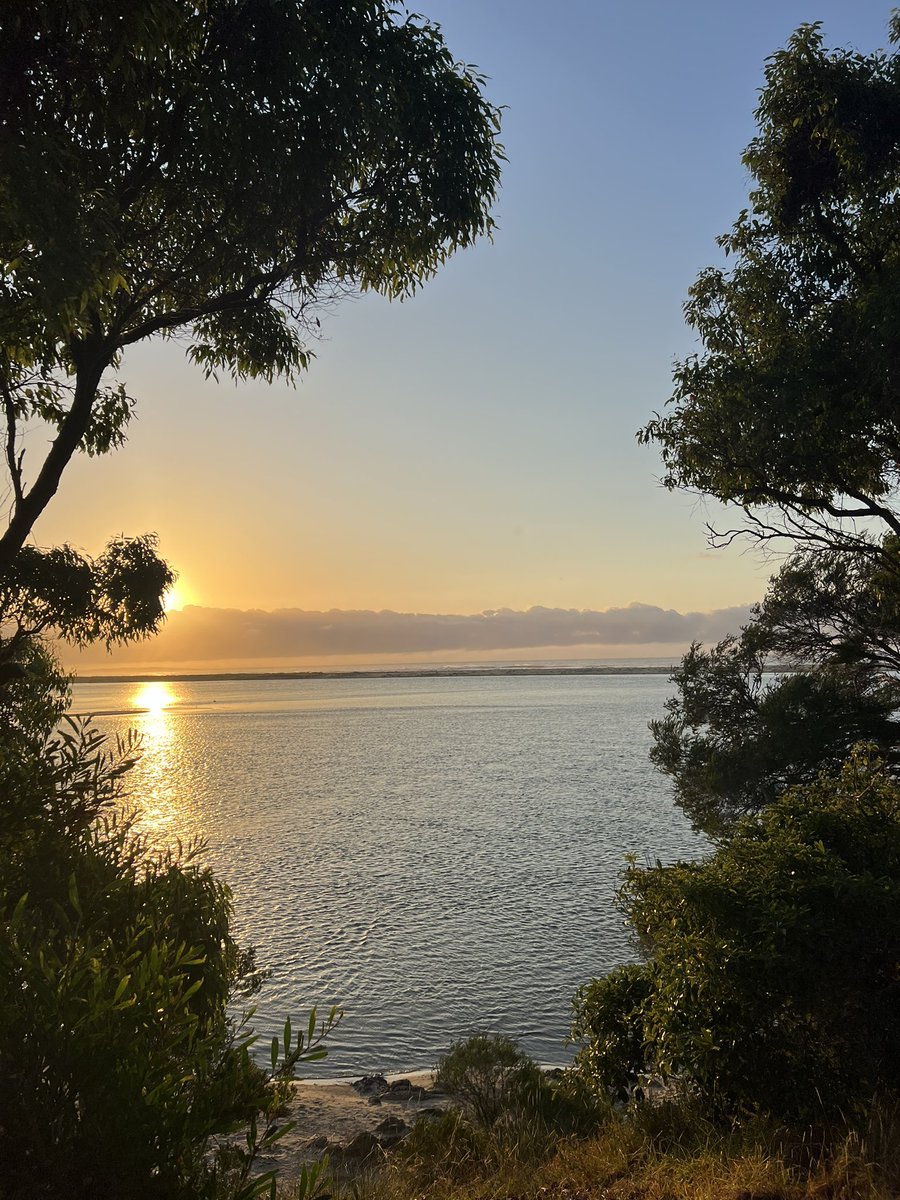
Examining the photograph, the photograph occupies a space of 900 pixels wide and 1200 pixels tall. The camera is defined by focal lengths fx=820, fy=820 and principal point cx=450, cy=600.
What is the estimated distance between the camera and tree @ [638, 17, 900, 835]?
55.2 ft

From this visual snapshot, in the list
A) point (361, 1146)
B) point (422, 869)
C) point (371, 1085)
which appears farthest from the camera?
point (422, 869)

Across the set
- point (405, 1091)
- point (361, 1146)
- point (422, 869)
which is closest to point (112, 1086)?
point (361, 1146)

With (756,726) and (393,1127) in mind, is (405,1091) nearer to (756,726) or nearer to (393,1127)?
(393,1127)

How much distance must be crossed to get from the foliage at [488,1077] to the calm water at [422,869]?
214 cm

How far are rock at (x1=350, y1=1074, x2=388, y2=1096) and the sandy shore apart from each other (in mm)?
19

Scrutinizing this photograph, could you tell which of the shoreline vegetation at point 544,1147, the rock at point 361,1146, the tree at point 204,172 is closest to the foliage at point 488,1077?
the shoreline vegetation at point 544,1147

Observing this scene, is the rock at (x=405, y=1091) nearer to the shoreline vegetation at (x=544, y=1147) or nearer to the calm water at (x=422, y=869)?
the shoreline vegetation at (x=544, y=1147)

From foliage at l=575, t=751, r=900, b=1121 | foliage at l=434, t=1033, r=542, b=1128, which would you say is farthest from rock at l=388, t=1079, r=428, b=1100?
foliage at l=575, t=751, r=900, b=1121

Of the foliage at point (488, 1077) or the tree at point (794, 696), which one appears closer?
the foliage at point (488, 1077)

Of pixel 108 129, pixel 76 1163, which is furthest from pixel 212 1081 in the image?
pixel 108 129

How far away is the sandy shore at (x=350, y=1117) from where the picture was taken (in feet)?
40.8

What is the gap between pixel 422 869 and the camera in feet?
116

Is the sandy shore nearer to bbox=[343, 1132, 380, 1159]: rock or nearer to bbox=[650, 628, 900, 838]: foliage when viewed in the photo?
bbox=[343, 1132, 380, 1159]: rock

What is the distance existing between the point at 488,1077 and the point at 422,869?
2118 centimetres
